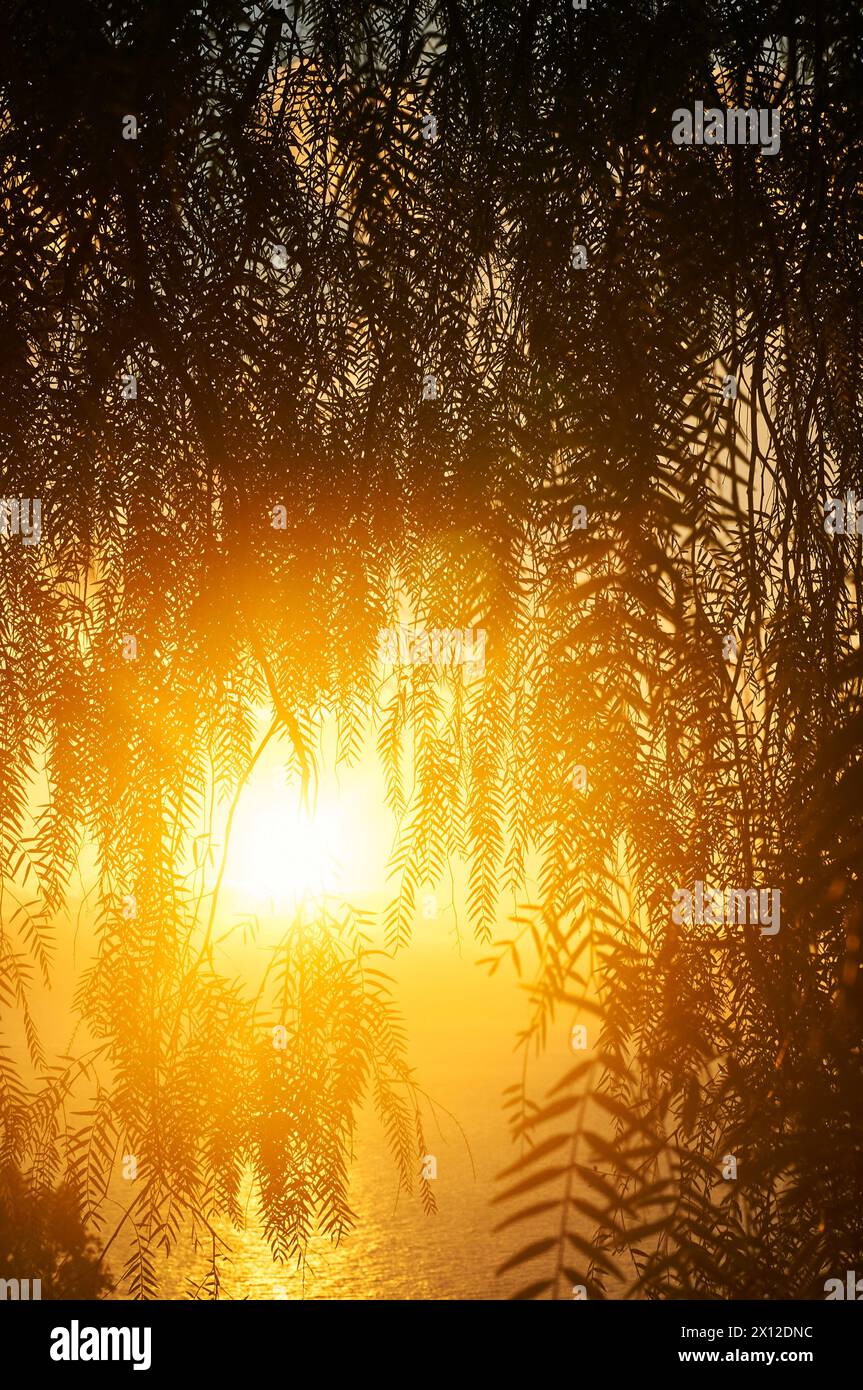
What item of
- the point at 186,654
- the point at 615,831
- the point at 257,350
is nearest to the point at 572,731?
the point at 615,831

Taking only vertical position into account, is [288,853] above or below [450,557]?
below

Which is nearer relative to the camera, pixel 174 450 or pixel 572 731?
pixel 572 731

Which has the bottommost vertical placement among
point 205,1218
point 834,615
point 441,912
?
point 205,1218

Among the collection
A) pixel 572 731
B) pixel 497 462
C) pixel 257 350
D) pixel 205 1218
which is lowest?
pixel 205 1218

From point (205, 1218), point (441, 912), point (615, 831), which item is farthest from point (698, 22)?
point (205, 1218)

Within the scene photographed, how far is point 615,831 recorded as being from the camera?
0.99 meters

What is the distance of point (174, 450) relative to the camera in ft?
3.72

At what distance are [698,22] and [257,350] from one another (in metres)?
0.54

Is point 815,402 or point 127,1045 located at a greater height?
point 815,402

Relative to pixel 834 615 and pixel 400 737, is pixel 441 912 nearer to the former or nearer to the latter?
pixel 400 737
